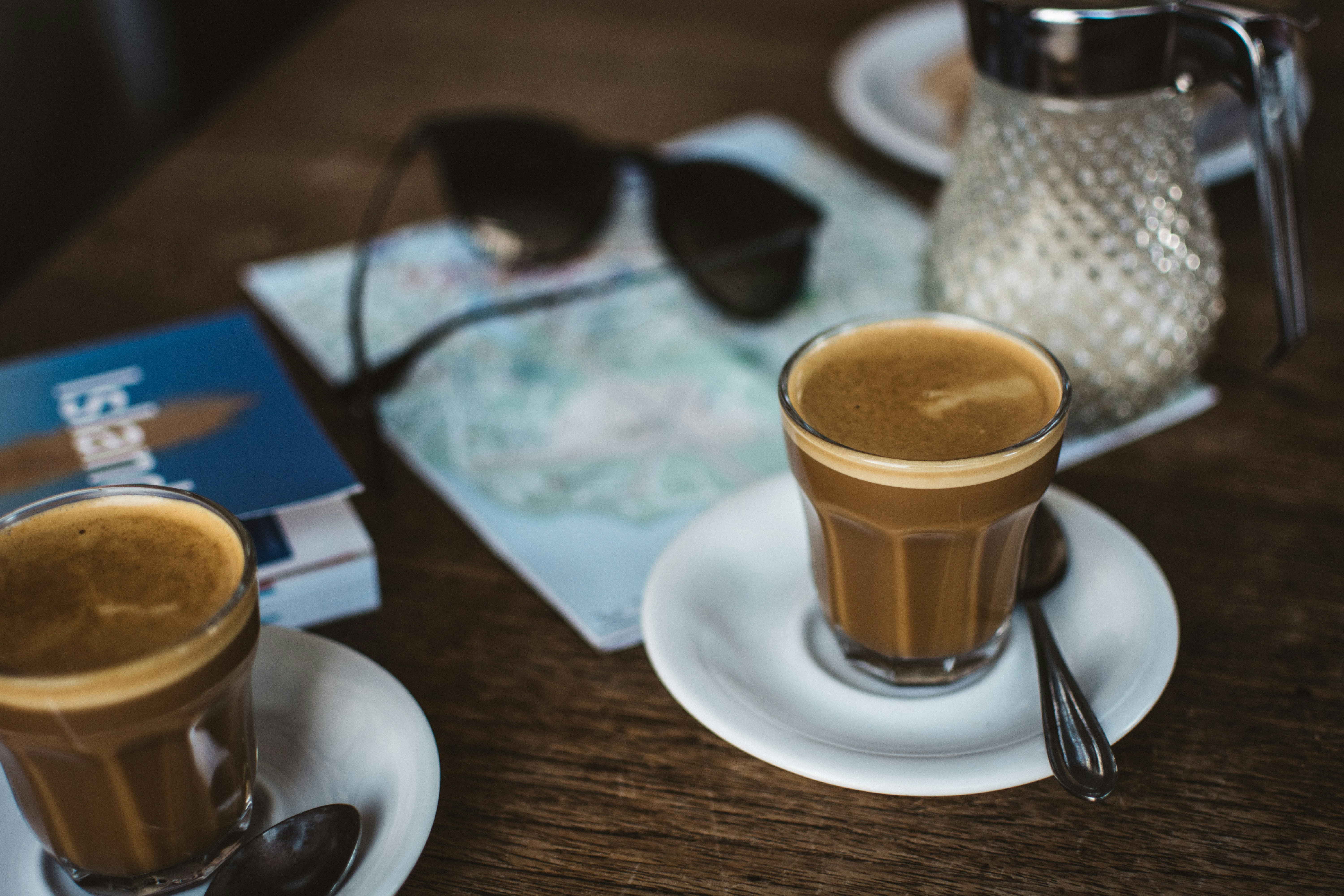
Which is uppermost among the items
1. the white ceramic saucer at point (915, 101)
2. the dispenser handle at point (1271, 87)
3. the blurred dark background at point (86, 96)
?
the dispenser handle at point (1271, 87)

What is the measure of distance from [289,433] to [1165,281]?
0.53 m

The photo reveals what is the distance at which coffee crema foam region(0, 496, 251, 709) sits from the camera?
15.9 inches

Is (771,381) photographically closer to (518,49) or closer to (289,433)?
(289,433)

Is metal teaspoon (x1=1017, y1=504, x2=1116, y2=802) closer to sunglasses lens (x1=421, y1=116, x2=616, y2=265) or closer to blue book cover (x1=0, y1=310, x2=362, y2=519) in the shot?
blue book cover (x1=0, y1=310, x2=362, y2=519)

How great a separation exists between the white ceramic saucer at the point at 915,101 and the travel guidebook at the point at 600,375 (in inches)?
1.8

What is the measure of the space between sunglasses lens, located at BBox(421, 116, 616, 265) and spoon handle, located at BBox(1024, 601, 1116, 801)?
0.59 m

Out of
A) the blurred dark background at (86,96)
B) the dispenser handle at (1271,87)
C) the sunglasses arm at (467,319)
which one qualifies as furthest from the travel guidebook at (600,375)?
the blurred dark background at (86,96)

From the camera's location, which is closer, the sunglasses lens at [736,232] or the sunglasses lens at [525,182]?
the sunglasses lens at [736,232]

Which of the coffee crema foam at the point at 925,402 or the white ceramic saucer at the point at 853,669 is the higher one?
the coffee crema foam at the point at 925,402

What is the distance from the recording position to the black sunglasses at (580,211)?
870 mm

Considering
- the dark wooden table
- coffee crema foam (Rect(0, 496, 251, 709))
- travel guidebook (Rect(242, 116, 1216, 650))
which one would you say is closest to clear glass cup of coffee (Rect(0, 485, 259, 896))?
coffee crema foam (Rect(0, 496, 251, 709))

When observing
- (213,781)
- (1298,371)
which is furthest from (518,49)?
(213,781)

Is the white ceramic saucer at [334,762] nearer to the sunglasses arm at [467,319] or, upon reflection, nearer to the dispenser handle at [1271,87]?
the sunglasses arm at [467,319]

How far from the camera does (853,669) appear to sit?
56 centimetres
